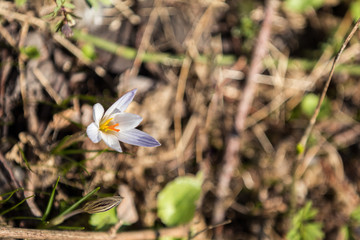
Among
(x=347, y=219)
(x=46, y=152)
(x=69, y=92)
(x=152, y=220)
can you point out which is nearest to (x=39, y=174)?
(x=46, y=152)

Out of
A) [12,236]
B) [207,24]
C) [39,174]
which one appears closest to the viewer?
[12,236]

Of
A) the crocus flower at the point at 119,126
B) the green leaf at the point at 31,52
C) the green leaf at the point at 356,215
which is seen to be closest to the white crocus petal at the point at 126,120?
the crocus flower at the point at 119,126

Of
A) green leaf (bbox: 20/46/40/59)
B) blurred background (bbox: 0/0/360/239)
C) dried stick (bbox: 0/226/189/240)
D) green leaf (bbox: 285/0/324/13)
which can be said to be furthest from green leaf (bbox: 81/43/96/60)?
green leaf (bbox: 285/0/324/13)

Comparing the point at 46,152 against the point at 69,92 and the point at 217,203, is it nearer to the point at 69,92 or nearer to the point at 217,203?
the point at 69,92

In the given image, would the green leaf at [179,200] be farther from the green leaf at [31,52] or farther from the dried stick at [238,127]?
the green leaf at [31,52]

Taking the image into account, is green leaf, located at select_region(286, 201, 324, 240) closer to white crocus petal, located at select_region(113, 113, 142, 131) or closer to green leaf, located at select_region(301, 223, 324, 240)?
green leaf, located at select_region(301, 223, 324, 240)

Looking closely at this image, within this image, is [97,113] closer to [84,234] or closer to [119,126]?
[119,126]
